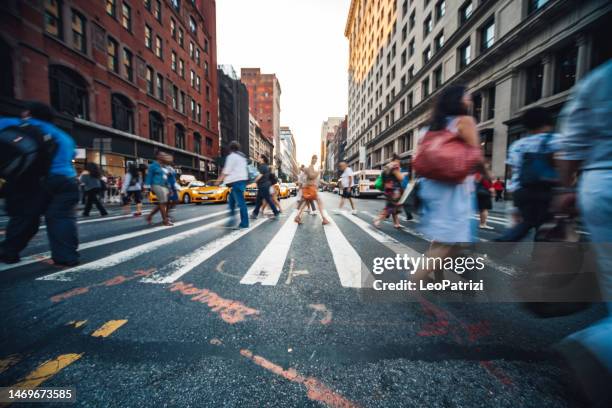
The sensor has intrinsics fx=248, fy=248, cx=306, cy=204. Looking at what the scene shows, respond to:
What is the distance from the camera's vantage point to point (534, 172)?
104 inches

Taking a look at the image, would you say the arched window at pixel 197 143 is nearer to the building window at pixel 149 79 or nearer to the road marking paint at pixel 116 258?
the building window at pixel 149 79

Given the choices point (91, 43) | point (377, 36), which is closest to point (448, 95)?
point (91, 43)

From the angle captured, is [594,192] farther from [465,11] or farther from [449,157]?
[465,11]

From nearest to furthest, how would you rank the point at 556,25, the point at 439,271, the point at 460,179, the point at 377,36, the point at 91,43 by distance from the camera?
the point at 460,179, the point at 439,271, the point at 556,25, the point at 91,43, the point at 377,36

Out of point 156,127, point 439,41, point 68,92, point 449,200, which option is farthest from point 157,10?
point 449,200

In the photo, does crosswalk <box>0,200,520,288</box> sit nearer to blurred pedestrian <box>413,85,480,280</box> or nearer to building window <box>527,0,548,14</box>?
blurred pedestrian <box>413,85,480,280</box>

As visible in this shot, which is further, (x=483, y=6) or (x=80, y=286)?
(x=483, y=6)

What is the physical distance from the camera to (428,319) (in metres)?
1.90

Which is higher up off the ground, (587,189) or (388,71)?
(388,71)

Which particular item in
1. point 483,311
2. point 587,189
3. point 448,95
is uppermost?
point 448,95

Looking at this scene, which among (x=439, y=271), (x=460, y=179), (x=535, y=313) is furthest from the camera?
(x=439, y=271)

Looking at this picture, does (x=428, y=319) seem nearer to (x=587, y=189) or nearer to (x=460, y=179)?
(x=460, y=179)

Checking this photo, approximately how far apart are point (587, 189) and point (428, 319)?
1.26 m

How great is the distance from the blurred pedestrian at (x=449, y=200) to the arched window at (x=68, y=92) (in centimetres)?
1977
